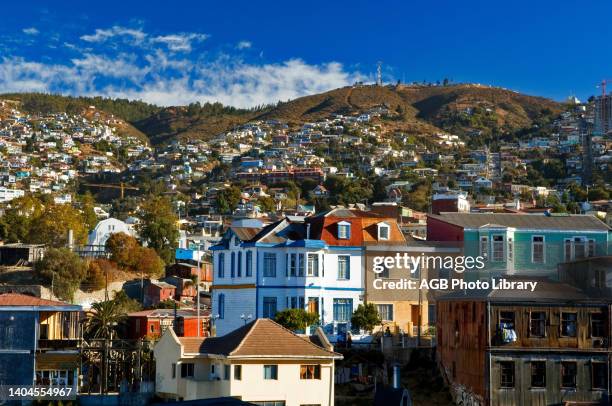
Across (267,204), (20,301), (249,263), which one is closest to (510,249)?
(249,263)

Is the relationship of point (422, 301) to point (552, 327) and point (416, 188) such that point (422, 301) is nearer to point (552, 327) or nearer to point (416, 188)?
point (552, 327)

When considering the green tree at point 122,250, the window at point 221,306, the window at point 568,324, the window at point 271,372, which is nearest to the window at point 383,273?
the window at point 221,306

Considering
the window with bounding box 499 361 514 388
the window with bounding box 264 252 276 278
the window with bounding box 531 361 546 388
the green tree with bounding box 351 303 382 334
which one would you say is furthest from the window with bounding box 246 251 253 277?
the window with bounding box 531 361 546 388

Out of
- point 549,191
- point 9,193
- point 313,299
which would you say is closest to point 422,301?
point 313,299

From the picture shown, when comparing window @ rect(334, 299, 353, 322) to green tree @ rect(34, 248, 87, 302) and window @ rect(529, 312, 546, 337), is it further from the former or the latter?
green tree @ rect(34, 248, 87, 302)

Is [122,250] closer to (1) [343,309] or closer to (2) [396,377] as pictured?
(1) [343,309]

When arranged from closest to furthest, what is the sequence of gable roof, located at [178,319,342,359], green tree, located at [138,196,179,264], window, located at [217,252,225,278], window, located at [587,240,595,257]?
gable roof, located at [178,319,342,359], window, located at [587,240,595,257], window, located at [217,252,225,278], green tree, located at [138,196,179,264]
